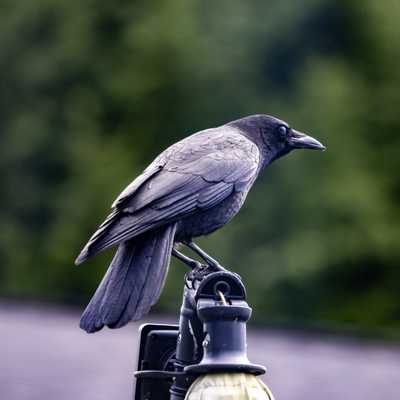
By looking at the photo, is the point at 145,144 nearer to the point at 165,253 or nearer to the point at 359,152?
the point at 359,152

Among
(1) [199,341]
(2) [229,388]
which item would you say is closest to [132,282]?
(1) [199,341]

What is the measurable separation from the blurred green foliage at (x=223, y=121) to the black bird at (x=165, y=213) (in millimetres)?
10969

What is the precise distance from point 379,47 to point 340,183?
4280 millimetres

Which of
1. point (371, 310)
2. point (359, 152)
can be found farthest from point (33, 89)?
point (371, 310)

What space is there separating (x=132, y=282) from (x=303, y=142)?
204 centimetres

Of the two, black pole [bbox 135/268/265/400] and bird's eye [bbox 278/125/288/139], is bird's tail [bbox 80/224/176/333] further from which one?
bird's eye [bbox 278/125/288/139]

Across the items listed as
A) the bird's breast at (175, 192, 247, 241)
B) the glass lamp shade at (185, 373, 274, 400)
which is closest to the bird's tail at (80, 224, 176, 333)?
the bird's breast at (175, 192, 247, 241)

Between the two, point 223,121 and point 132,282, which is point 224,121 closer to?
point 223,121

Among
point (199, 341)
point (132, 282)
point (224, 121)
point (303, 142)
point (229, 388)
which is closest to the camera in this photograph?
point (229, 388)

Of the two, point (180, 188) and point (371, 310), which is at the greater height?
point (371, 310)

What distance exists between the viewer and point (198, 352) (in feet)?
11.4

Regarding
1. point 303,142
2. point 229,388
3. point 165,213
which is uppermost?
point 303,142

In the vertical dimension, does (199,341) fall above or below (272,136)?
below

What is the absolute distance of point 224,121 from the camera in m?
20.0
